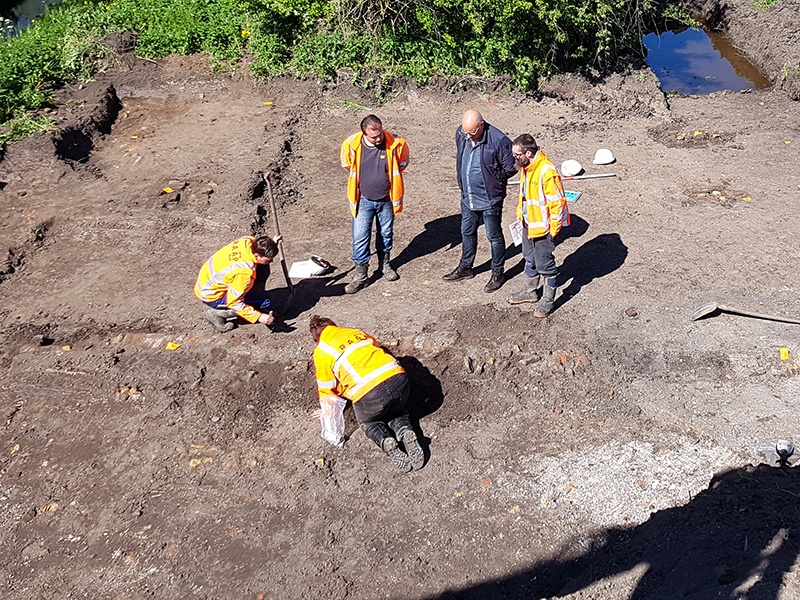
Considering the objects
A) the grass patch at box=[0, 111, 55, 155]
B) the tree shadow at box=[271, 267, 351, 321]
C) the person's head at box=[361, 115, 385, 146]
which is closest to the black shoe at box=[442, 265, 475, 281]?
the tree shadow at box=[271, 267, 351, 321]

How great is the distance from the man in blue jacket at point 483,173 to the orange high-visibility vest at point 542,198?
0.41 meters

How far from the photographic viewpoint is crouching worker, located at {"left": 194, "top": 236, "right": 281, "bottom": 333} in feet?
22.7

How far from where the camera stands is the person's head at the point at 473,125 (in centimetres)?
713

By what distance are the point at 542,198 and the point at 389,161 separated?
5.54 feet

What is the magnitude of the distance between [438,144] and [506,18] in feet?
9.07

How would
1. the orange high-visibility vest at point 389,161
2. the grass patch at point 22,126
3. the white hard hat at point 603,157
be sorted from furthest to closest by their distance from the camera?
the grass patch at point 22,126
the white hard hat at point 603,157
the orange high-visibility vest at point 389,161

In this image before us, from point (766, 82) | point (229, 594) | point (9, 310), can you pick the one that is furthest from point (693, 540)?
point (766, 82)

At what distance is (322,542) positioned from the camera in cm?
580

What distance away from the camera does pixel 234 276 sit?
702cm

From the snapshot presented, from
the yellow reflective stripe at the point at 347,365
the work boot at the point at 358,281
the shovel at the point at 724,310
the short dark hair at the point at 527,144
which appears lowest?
the work boot at the point at 358,281

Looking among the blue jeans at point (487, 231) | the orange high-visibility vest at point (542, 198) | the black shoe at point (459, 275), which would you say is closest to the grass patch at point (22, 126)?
the black shoe at point (459, 275)

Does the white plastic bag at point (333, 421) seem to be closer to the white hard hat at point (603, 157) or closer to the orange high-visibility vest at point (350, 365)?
the orange high-visibility vest at point (350, 365)

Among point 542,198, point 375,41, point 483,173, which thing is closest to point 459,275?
point 483,173

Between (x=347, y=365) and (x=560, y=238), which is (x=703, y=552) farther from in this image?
(x=560, y=238)
